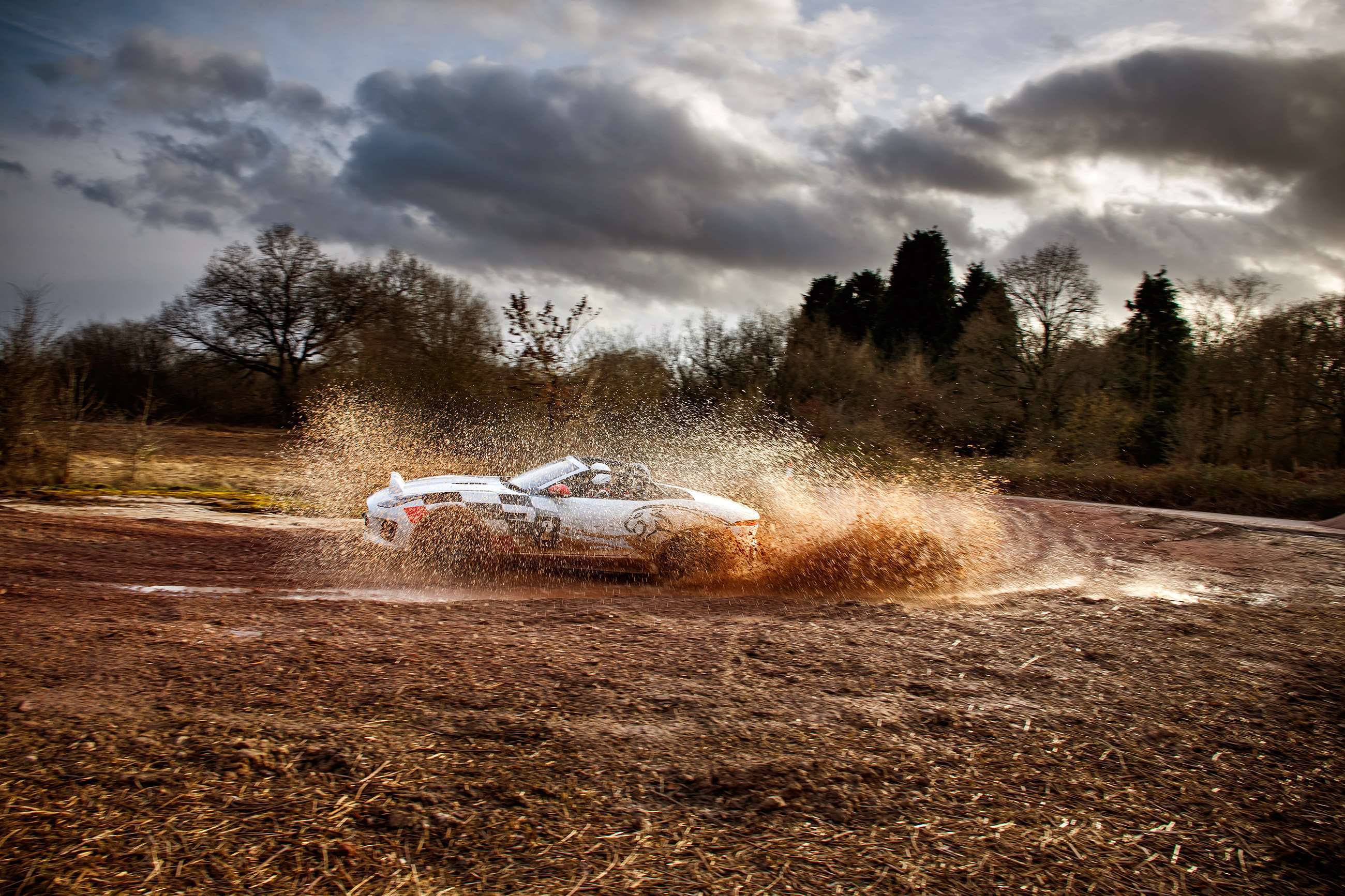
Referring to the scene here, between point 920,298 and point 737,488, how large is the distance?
46.1 meters

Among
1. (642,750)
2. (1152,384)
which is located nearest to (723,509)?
(642,750)

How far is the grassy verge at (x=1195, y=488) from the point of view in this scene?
2130cm

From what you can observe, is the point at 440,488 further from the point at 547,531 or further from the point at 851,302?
the point at 851,302

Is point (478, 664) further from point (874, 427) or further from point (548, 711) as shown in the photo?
point (874, 427)

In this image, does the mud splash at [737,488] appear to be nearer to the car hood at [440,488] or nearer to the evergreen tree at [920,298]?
the car hood at [440,488]

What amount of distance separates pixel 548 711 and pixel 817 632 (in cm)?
297

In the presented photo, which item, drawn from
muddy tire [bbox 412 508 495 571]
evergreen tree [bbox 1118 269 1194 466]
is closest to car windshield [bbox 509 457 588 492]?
muddy tire [bbox 412 508 495 571]

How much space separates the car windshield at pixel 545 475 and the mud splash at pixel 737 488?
0.95 m

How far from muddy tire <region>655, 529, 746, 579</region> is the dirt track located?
1901mm

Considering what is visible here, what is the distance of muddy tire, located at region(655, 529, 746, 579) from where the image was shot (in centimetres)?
977

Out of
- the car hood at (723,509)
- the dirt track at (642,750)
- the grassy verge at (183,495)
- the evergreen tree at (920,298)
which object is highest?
the evergreen tree at (920,298)

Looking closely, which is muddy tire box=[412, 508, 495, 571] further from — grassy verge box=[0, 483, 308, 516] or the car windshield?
grassy verge box=[0, 483, 308, 516]

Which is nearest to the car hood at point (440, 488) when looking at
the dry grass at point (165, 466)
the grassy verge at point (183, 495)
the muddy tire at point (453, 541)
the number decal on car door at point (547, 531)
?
the muddy tire at point (453, 541)

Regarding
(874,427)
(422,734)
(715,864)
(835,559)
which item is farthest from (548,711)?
(874,427)
